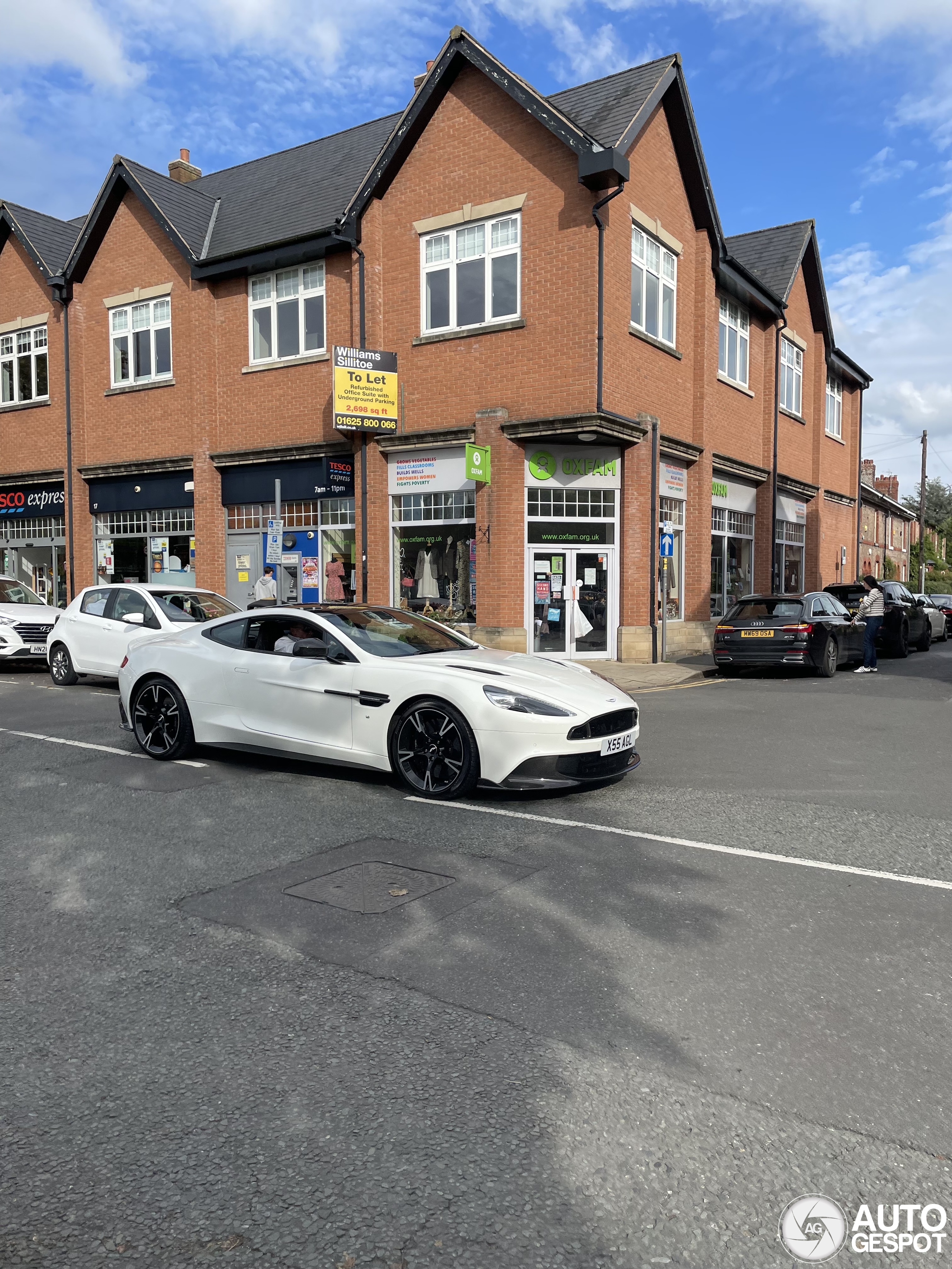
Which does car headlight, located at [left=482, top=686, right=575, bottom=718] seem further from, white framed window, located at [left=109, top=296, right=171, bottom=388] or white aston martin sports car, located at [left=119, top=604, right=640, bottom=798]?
white framed window, located at [left=109, top=296, right=171, bottom=388]

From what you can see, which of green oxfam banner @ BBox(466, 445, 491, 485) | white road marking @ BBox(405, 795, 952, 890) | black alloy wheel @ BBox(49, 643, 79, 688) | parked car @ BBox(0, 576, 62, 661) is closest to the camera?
white road marking @ BBox(405, 795, 952, 890)

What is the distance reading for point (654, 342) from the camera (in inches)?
720

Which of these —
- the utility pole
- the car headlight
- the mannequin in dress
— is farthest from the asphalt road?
the utility pole

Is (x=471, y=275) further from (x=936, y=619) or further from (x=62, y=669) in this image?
(x=936, y=619)

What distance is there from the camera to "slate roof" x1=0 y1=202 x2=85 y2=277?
23.8 meters

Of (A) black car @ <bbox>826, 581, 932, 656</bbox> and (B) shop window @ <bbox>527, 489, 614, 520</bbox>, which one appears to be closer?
(B) shop window @ <bbox>527, 489, 614, 520</bbox>

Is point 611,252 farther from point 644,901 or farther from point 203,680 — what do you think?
point 644,901

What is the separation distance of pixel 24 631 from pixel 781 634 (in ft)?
41.5

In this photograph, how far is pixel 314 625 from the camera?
25.3ft

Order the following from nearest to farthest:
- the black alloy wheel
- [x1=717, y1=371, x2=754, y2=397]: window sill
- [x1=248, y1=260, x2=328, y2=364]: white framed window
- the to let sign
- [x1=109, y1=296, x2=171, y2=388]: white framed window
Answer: the black alloy wheel, the to let sign, [x1=248, y1=260, x2=328, y2=364]: white framed window, [x1=717, y1=371, x2=754, y2=397]: window sill, [x1=109, y1=296, x2=171, y2=388]: white framed window

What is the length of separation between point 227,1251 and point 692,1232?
1120 millimetres

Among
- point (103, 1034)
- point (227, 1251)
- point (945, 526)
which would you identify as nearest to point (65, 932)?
point (103, 1034)

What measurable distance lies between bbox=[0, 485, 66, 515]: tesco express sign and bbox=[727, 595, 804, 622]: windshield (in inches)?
670

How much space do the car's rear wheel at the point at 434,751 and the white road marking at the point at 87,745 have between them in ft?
6.99
